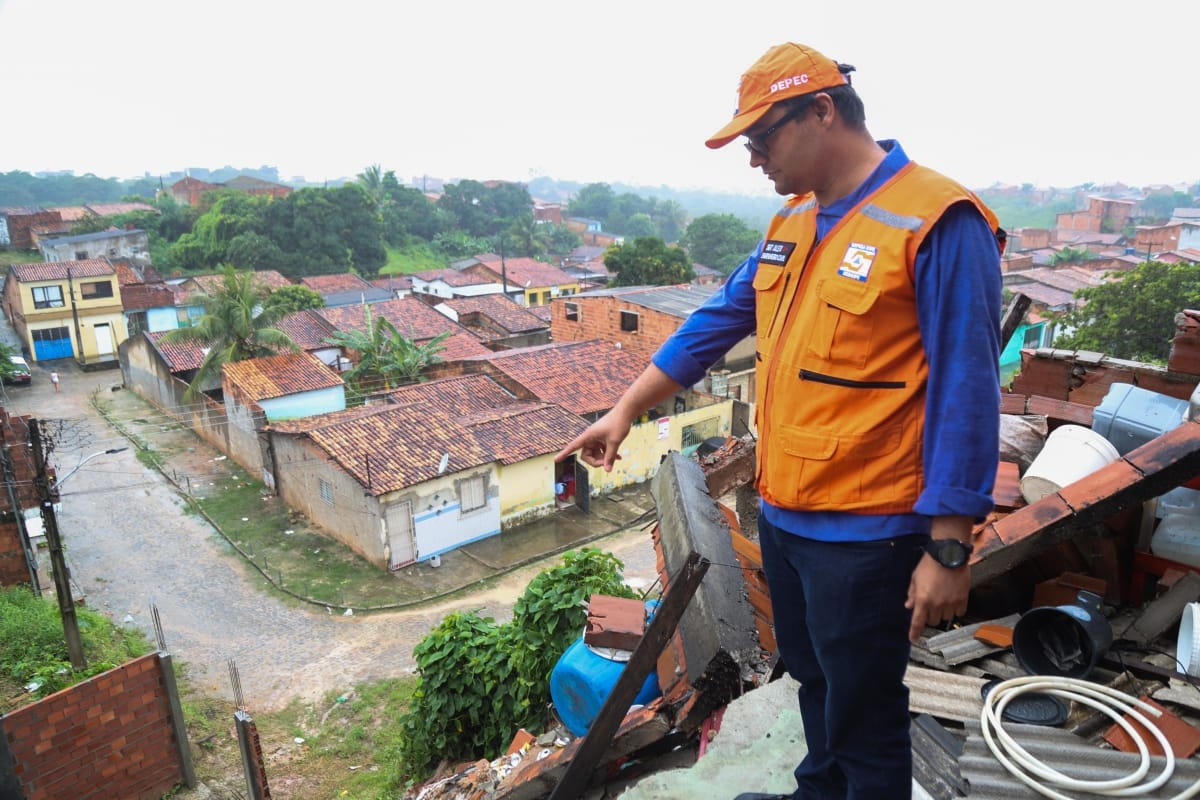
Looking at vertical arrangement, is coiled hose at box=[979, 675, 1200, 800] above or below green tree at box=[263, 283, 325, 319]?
above

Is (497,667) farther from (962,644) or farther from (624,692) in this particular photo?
(962,644)

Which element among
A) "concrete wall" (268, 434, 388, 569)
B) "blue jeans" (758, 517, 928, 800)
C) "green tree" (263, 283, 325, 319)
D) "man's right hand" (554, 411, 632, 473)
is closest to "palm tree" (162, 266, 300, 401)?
"concrete wall" (268, 434, 388, 569)

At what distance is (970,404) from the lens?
143cm

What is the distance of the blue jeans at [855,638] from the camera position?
5.45 feet

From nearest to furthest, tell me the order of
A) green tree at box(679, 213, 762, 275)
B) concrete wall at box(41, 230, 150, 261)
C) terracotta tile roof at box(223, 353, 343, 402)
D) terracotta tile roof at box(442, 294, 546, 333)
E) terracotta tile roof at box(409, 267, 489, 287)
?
terracotta tile roof at box(223, 353, 343, 402) < terracotta tile roof at box(442, 294, 546, 333) < concrete wall at box(41, 230, 150, 261) < terracotta tile roof at box(409, 267, 489, 287) < green tree at box(679, 213, 762, 275)

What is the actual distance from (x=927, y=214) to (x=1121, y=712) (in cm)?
188

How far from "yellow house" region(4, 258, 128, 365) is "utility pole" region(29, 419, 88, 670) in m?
23.3

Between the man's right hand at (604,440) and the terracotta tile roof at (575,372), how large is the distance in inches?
615

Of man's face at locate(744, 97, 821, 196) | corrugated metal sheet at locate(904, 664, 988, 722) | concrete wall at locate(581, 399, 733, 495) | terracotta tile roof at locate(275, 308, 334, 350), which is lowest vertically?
concrete wall at locate(581, 399, 733, 495)

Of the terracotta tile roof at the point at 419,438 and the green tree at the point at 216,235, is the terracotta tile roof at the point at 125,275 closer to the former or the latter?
the green tree at the point at 216,235

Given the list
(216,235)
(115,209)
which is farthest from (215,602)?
(115,209)

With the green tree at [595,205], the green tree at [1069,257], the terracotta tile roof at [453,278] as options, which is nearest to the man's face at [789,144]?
the terracotta tile roof at [453,278]

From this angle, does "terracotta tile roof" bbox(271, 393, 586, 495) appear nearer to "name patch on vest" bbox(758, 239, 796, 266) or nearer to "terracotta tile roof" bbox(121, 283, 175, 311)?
"name patch on vest" bbox(758, 239, 796, 266)

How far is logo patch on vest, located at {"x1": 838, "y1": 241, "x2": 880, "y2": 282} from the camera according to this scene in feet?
5.08
